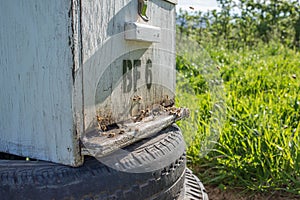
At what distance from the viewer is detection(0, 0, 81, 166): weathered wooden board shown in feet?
3.96

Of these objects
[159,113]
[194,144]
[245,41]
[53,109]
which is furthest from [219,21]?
[53,109]

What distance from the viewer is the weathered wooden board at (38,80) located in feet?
3.96

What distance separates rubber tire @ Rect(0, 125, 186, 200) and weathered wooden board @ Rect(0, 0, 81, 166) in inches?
2.0

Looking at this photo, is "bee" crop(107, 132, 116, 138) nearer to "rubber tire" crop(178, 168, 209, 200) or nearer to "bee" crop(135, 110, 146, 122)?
"bee" crop(135, 110, 146, 122)

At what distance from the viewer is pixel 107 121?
1.43 m

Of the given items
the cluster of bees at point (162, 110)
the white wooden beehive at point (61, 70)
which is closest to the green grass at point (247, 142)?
the cluster of bees at point (162, 110)

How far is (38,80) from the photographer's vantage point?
1277 mm

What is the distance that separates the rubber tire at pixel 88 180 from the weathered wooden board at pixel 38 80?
0.16 feet

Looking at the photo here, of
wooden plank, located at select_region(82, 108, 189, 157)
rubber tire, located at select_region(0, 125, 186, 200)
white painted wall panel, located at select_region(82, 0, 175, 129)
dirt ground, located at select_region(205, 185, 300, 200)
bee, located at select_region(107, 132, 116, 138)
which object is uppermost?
white painted wall panel, located at select_region(82, 0, 175, 129)

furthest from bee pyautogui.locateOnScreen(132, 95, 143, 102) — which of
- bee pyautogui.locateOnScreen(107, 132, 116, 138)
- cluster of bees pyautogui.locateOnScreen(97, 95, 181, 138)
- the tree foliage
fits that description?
the tree foliage

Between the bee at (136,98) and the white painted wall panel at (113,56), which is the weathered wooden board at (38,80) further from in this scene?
the bee at (136,98)

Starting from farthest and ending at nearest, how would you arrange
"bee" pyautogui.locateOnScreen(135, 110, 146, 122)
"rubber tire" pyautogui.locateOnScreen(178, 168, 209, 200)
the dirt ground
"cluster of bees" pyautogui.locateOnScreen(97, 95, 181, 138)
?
the dirt ground < "rubber tire" pyautogui.locateOnScreen(178, 168, 209, 200) < "bee" pyautogui.locateOnScreen(135, 110, 146, 122) < "cluster of bees" pyautogui.locateOnScreen(97, 95, 181, 138)

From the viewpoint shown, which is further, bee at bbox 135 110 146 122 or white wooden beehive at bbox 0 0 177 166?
bee at bbox 135 110 146 122

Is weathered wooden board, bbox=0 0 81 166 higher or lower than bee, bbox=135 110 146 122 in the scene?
higher
